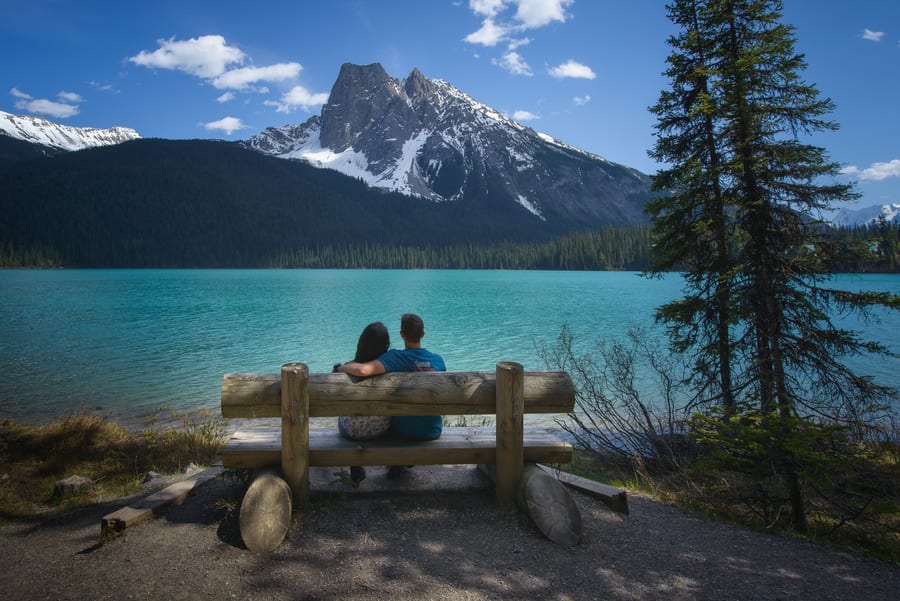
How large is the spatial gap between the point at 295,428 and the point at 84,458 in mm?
5930

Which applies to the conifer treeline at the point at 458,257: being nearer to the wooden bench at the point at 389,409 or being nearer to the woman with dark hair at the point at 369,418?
the wooden bench at the point at 389,409

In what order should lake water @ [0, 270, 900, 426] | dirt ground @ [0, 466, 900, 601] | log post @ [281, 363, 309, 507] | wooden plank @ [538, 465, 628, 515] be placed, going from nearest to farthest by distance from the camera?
dirt ground @ [0, 466, 900, 601] < log post @ [281, 363, 309, 507] < wooden plank @ [538, 465, 628, 515] < lake water @ [0, 270, 900, 426]


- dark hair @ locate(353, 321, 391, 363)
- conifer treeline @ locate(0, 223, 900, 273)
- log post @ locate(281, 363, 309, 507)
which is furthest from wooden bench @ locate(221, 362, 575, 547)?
conifer treeline @ locate(0, 223, 900, 273)

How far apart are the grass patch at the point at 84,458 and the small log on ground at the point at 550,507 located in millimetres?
4867

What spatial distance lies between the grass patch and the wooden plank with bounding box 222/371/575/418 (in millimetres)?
3053

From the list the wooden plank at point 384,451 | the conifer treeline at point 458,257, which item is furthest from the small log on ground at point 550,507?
the conifer treeline at point 458,257

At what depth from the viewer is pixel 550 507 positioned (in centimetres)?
422

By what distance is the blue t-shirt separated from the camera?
4484 millimetres

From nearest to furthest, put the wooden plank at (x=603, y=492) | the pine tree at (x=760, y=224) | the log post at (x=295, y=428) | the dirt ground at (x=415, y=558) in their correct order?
the dirt ground at (x=415, y=558)
the log post at (x=295, y=428)
the wooden plank at (x=603, y=492)
the pine tree at (x=760, y=224)

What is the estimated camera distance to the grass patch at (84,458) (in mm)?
5832

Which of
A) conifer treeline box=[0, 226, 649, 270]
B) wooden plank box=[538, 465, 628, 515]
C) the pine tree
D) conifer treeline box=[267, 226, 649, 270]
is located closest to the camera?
wooden plank box=[538, 465, 628, 515]

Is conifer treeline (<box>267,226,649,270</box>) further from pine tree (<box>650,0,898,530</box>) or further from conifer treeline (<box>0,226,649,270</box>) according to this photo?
pine tree (<box>650,0,898,530</box>)

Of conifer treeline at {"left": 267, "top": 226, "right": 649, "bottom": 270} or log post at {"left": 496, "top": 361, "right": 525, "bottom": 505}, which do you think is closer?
log post at {"left": 496, "top": 361, "right": 525, "bottom": 505}

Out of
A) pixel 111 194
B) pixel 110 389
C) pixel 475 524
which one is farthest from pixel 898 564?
pixel 111 194
